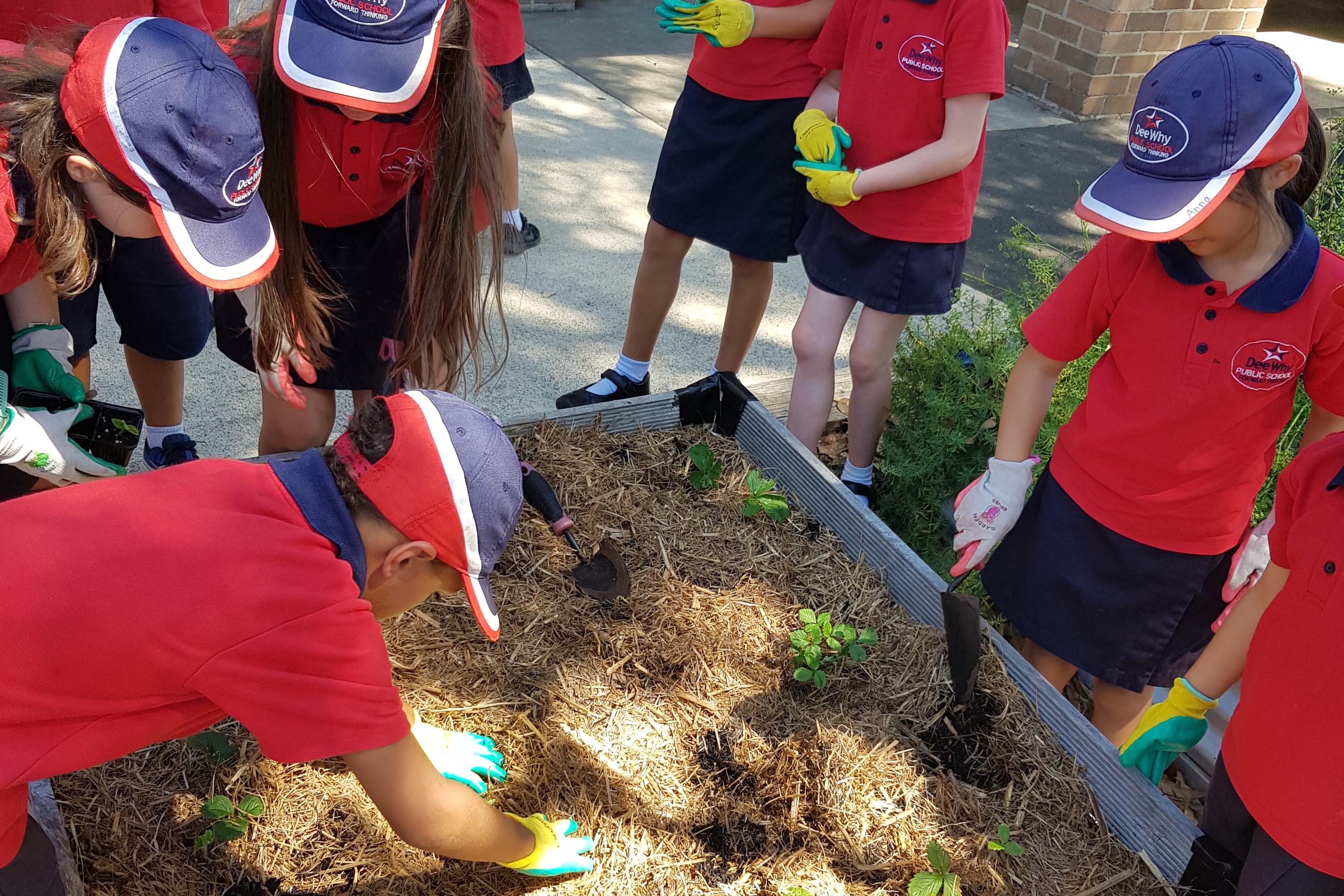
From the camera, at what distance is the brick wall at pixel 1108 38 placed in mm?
5551

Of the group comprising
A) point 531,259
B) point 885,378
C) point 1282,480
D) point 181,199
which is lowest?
point 531,259

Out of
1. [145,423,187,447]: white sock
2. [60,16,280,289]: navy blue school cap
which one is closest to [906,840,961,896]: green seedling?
[60,16,280,289]: navy blue school cap

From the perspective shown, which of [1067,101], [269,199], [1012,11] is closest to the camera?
[269,199]

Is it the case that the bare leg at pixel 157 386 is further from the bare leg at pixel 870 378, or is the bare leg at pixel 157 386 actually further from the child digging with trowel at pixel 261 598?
the bare leg at pixel 870 378

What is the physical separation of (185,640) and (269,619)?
0.31 ft

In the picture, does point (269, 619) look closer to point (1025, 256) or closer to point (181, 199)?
point (181, 199)

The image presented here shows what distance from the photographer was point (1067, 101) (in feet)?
19.3

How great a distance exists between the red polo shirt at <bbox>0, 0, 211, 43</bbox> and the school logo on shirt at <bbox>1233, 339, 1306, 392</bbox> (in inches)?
79.7

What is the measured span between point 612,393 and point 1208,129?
1776mm

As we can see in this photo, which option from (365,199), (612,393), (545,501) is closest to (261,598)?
(545,501)

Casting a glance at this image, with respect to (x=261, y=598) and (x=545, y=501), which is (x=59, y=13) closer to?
(x=545, y=501)

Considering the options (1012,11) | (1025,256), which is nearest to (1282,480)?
(1025,256)

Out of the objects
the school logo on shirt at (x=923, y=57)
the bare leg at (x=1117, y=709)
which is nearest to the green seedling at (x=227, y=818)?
the bare leg at (x=1117, y=709)

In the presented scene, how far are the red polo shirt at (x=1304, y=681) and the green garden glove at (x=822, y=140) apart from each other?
4.02 feet
